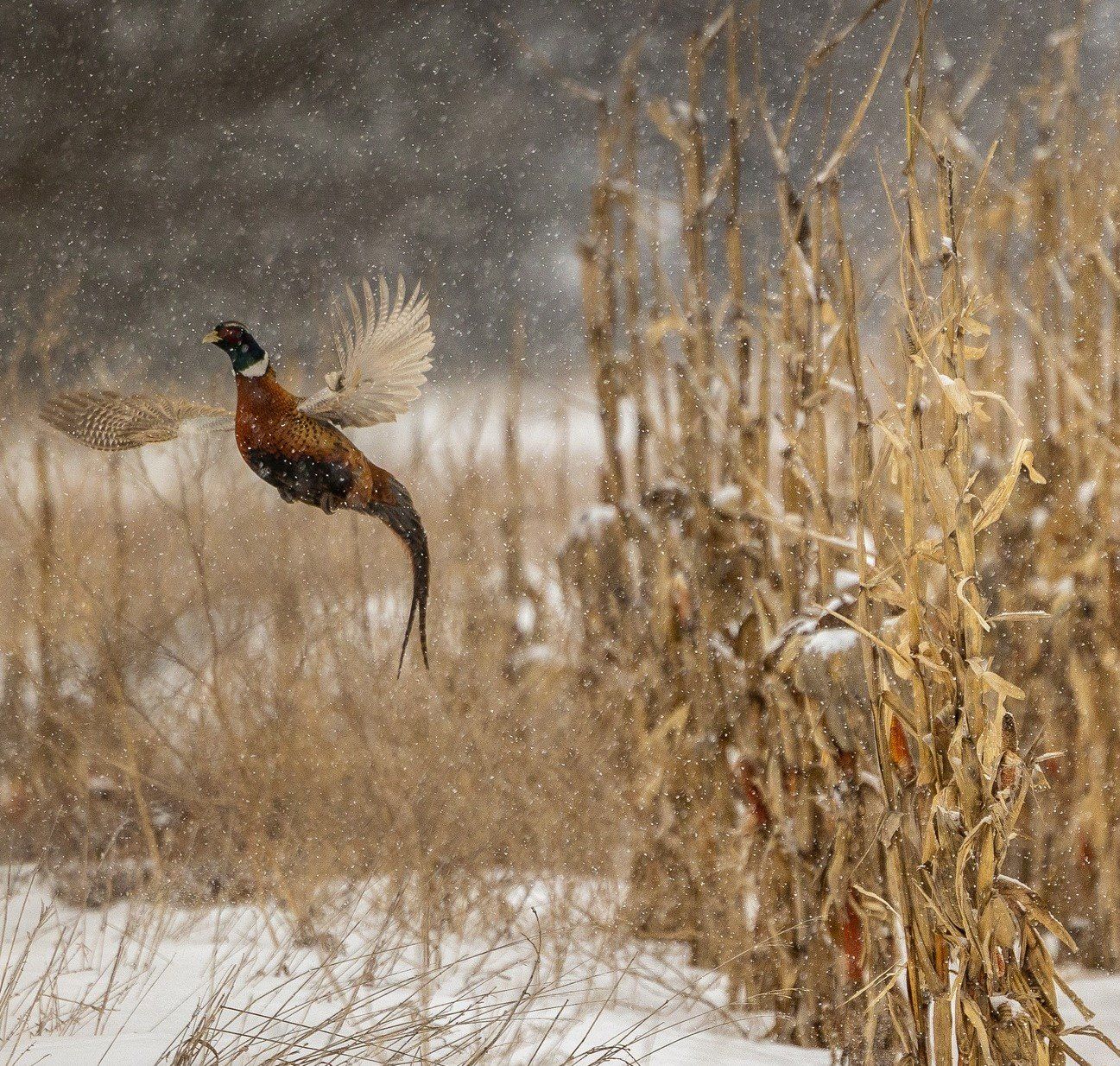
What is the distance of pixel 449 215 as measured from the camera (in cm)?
156

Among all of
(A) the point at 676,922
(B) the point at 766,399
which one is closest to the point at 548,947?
(A) the point at 676,922

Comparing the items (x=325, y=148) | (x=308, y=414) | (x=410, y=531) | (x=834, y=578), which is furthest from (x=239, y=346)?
(x=834, y=578)

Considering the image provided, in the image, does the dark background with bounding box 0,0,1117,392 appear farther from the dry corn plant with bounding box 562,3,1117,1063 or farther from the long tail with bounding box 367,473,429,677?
the long tail with bounding box 367,473,429,677

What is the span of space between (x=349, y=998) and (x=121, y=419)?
0.68 meters

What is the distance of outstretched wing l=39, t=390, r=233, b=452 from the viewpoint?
47.4 inches

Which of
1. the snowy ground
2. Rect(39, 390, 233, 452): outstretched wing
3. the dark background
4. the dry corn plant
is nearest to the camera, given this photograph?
the dry corn plant

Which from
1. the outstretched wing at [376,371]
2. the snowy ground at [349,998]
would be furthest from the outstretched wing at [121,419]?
the snowy ground at [349,998]

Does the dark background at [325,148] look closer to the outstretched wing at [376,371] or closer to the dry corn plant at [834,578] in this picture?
the dry corn plant at [834,578]

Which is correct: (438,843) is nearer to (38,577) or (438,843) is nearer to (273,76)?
(38,577)

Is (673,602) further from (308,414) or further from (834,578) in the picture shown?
(308,414)

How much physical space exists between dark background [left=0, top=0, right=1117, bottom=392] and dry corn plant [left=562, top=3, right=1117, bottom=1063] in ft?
0.31

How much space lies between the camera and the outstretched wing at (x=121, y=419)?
3.95 feet

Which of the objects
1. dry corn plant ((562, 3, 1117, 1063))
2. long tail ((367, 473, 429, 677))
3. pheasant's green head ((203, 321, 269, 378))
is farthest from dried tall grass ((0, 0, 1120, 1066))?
pheasant's green head ((203, 321, 269, 378))

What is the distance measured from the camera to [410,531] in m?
1.31
